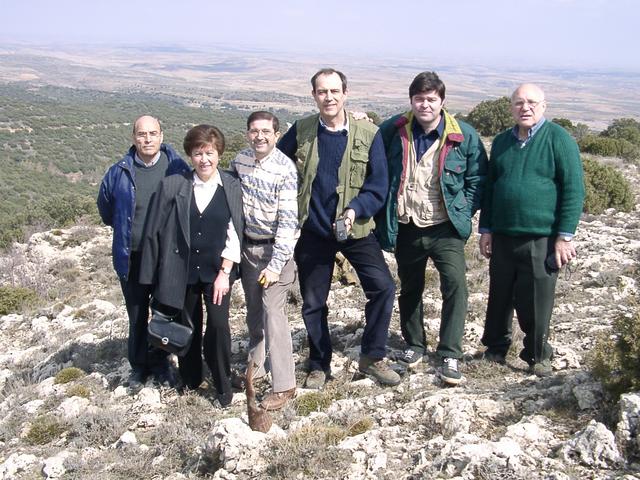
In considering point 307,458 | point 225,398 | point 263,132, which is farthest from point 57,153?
point 307,458

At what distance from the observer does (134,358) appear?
467cm

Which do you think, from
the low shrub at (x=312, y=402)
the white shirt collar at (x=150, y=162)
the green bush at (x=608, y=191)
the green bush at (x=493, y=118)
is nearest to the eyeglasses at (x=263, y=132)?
the white shirt collar at (x=150, y=162)

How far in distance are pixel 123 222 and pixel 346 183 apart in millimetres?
1731

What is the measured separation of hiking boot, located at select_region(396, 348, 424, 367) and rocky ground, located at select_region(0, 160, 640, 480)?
0.24 feet

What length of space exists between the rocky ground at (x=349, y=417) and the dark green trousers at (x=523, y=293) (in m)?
0.22

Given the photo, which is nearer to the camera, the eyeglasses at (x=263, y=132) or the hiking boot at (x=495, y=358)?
the eyeglasses at (x=263, y=132)

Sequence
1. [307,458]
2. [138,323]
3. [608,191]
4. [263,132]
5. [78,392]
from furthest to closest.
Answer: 1. [608,191]
2. [78,392]
3. [138,323]
4. [263,132]
5. [307,458]

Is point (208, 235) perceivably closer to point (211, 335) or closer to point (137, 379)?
point (211, 335)

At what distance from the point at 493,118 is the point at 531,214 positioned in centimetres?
1699

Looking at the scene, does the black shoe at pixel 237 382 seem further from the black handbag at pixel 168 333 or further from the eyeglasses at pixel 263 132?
the eyeglasses at pixel 263 132

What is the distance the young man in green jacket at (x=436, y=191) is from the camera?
3.88m

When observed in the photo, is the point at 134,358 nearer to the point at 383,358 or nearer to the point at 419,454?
the point at 383,358

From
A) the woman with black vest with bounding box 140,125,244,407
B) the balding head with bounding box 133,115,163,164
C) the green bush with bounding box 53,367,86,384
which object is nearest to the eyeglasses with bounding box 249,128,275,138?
the woman with black vest with bounding box 140,125,244,407

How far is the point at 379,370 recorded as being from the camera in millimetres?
4219
